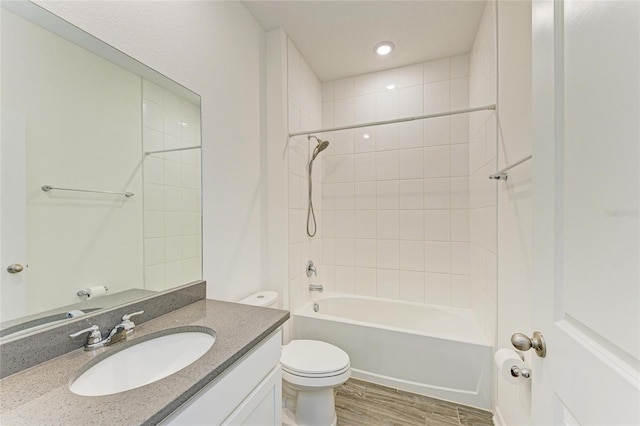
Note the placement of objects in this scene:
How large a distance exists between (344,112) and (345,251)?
1463 mm

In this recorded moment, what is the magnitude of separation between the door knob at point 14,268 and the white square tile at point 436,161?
2.58 m

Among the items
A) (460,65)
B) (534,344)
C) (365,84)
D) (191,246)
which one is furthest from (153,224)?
(460,65)

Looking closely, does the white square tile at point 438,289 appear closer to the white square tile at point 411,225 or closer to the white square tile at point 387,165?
the white square tile at point 411,225

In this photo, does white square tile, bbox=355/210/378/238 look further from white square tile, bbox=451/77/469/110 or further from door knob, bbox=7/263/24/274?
door knob, bbox=7/263/24/274

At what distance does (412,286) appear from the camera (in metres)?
2.50

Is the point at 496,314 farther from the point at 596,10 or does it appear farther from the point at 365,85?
the point at 365,85

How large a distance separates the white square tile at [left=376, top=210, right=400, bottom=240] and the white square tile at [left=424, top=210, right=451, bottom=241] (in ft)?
0.86

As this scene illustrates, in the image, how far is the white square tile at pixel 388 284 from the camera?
2.55 metres

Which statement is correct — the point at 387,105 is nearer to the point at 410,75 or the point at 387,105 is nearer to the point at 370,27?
the point at 410,75

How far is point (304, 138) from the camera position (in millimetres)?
2377

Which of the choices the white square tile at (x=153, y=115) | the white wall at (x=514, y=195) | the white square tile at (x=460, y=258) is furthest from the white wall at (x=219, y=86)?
the white square tile at (x=460, y=258)

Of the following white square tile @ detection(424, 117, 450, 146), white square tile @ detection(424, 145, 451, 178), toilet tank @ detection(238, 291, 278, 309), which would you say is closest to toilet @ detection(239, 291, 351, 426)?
toilet tank @ detection(238, 291, 278, 309)

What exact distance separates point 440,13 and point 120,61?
1.99 m

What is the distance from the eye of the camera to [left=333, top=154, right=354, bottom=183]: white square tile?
271 cm
